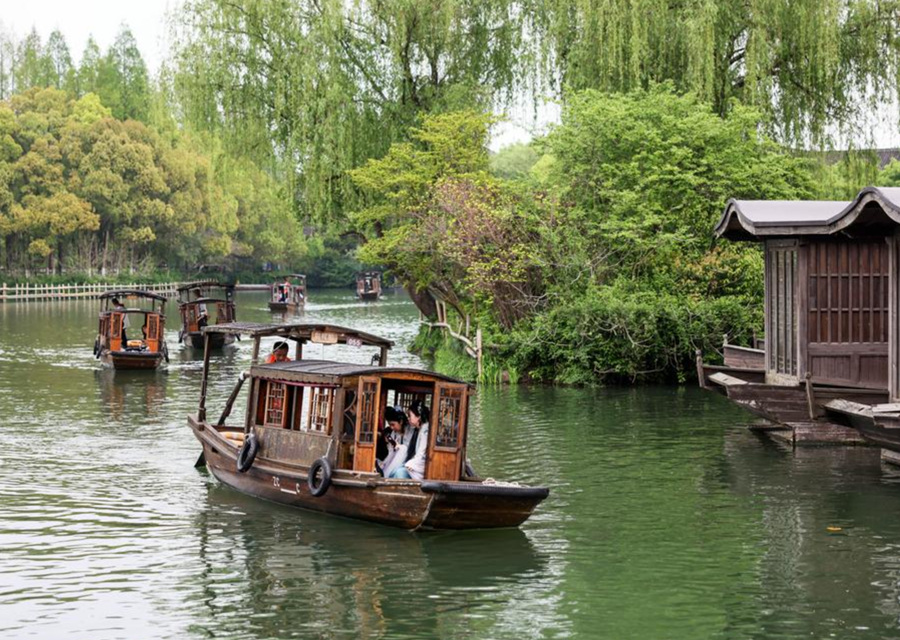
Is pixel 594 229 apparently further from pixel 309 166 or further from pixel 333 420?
pixel 333 420

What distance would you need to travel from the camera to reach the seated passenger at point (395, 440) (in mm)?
17047

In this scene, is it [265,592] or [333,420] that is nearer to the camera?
[265,592]

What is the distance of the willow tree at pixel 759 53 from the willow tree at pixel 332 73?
5046 mm

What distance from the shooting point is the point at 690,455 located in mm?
22719

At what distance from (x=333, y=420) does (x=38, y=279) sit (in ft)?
245

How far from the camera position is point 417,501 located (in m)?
16.0

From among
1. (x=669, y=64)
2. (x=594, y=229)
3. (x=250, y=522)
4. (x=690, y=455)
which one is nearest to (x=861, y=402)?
(x=690, y=455)

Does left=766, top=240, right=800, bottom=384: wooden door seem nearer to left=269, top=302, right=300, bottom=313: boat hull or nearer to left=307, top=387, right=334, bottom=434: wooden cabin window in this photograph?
left=307, top=387, right=334, bottom=434: wooden cabin window

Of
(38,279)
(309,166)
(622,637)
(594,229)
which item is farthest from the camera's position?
(38,279)

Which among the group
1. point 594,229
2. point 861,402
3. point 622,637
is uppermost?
point 594,229

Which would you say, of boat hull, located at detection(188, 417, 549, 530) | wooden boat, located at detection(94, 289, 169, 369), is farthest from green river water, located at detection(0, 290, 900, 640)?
wooden boat, located at detection(94, 289, 169, 369)

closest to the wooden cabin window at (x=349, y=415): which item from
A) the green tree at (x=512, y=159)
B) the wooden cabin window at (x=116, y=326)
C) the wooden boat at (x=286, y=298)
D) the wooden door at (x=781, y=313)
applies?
the wooden door at (x=781, y=313)

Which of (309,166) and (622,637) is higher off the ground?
(309,166)

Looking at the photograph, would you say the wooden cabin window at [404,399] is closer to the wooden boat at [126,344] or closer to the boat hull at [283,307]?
the wooden boat at [126,344]
